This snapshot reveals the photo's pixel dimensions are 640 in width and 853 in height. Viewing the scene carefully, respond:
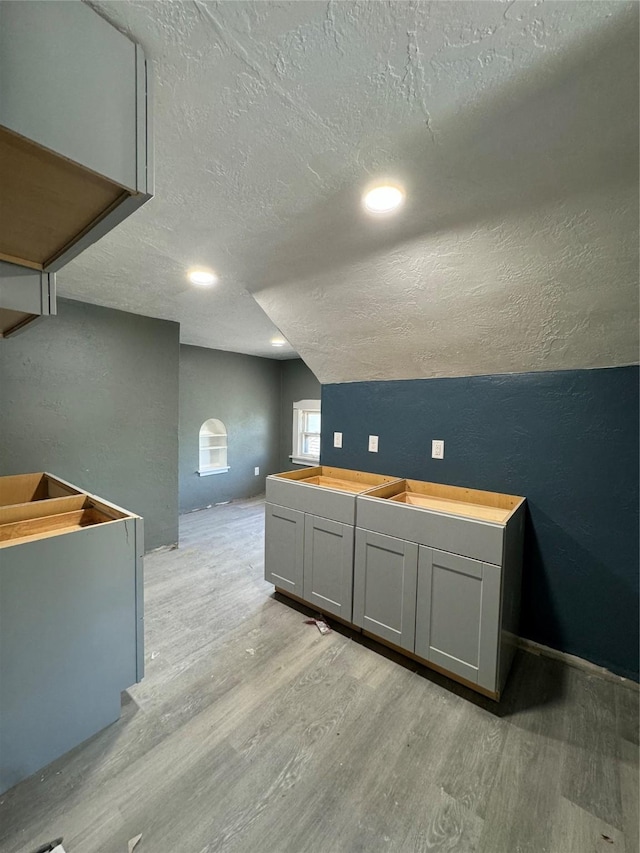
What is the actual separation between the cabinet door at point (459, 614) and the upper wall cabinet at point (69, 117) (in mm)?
1927

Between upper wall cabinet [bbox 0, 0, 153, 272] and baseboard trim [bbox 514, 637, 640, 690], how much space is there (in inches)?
108

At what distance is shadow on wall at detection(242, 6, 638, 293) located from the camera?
84 centimetres

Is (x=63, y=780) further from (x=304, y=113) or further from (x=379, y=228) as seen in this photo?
(x=379, y=228)

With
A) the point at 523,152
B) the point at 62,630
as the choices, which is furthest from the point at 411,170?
the point at 62,630

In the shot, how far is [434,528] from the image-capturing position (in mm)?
1811

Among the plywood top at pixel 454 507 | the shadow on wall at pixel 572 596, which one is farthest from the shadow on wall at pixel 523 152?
the shadow on wall at pixel 572 596

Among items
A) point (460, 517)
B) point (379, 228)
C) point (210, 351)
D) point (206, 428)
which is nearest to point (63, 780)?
point (460, 517)

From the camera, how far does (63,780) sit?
129cm

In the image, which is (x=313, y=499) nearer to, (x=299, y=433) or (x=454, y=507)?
(x=454, y=507)

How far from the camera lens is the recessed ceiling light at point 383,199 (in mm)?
1289

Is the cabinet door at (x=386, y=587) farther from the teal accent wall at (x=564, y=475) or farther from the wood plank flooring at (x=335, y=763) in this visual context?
the teal accent wall at (x=564, y=475)

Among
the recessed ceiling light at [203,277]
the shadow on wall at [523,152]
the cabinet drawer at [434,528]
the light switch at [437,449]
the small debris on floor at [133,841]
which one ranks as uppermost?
the recessed ceiling light at [203,277]

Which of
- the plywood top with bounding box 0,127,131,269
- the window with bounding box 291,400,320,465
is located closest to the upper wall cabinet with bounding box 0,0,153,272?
the plywood top with bounding box 0,127,131,269

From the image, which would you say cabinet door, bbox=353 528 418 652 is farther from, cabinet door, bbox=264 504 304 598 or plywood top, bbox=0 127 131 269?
plywood top, bbox=0 127 131 269
